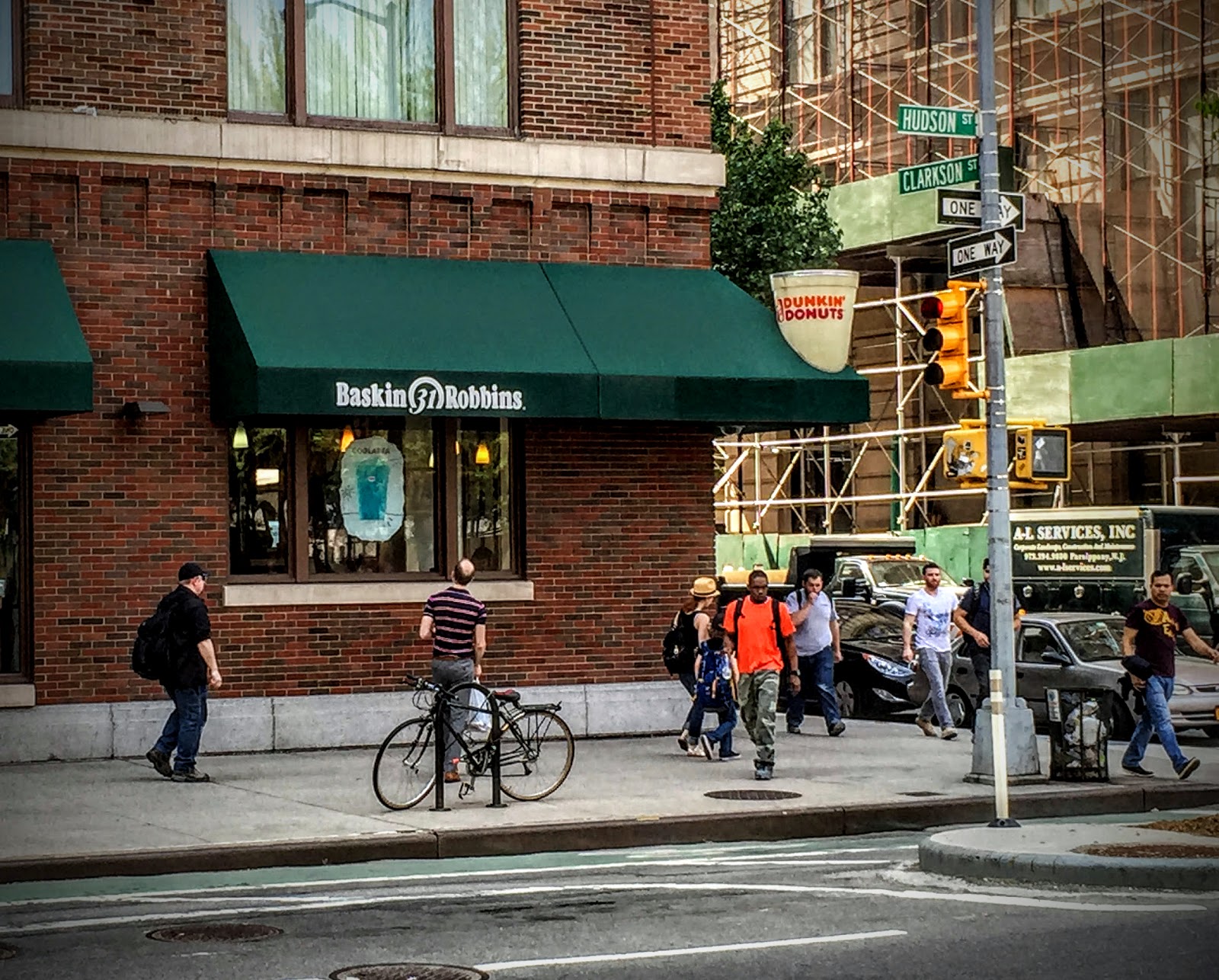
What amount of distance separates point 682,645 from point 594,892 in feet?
26.0

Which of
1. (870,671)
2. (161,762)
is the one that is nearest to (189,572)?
(161,762)

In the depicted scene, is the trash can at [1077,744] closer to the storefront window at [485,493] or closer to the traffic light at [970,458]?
the traffic light at [970,458]

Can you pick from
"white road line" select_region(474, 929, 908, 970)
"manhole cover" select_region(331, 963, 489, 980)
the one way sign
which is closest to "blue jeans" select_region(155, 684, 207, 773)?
the one way sign

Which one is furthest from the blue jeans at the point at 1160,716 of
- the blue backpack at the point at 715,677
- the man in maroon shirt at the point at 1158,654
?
the blue backpack at the point at 715,677

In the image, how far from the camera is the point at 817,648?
2077 centimetres

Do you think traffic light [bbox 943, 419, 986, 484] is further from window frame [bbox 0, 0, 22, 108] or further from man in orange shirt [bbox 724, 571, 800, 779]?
window frame [bbox 0, 0, 22, 108]

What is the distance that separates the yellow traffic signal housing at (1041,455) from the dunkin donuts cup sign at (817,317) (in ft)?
12.6

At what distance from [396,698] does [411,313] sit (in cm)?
371

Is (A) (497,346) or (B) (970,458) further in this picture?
(A) (497,346)

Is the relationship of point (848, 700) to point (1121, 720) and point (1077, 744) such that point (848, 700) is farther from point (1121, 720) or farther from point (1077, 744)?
point (1077, 744)

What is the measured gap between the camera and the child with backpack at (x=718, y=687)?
17.9 meters

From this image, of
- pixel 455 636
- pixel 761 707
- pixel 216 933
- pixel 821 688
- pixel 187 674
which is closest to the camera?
pixel 216 933

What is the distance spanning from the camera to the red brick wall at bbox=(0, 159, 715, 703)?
699 inches

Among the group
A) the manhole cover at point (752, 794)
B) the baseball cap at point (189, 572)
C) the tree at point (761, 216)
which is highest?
the tree at point (761, 216)
